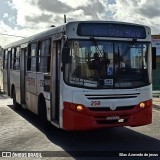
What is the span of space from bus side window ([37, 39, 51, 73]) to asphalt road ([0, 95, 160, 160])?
1894 mm

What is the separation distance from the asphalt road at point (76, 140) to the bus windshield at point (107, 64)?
1.48 metres

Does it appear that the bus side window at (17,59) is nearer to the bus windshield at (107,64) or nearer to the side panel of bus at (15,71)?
the side panel of bus at (15,71)

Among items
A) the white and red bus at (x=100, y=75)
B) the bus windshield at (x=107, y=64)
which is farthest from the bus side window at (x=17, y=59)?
the bus windshield at (x=107, y=64)

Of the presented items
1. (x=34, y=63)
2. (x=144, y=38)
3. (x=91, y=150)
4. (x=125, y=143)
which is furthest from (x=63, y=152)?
(x=34, y=63)

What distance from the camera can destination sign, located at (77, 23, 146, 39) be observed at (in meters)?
9.60

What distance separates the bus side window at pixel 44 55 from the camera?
11273 mm

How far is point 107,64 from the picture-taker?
381 inches

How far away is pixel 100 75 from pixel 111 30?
3.93ft

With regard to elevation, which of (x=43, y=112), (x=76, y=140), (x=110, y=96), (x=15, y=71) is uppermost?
(x=15, y=71)

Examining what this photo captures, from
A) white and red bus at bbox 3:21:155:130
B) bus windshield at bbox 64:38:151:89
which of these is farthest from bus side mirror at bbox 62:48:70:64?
bus windshield at bbox 64:38:151:89

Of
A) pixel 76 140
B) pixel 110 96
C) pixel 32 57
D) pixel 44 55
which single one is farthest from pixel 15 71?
pixel 110 96

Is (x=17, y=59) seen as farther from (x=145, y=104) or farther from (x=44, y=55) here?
(x=145, y=104)

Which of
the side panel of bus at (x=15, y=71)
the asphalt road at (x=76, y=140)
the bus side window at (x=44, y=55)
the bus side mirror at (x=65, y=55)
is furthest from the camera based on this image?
the side panel of bus at (x=15, y=71)

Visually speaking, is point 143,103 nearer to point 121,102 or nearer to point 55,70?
point 121,102
